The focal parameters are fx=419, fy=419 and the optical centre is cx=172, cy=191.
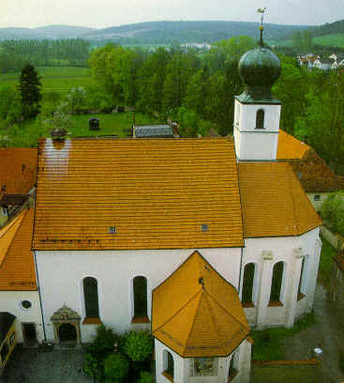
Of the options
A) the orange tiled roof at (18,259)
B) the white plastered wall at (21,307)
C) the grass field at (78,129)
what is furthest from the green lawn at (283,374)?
the grass field at (78,129)

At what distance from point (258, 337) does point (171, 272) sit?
6375 millimetres

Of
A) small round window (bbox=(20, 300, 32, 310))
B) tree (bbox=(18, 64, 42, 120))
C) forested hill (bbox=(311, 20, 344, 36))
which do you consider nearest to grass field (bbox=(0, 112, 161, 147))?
tree (bbox=(18, 64, 42, 120))

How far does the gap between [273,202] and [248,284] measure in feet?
15.1

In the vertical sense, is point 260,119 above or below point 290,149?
above

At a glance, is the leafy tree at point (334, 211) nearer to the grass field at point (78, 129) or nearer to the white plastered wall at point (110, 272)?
the white plastered wall at point (110, 272)

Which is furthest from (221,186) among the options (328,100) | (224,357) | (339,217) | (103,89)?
(103,89)

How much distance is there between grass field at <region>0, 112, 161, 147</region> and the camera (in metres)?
46.0

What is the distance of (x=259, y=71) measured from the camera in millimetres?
23172

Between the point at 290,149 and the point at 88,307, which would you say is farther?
the point at 290,149

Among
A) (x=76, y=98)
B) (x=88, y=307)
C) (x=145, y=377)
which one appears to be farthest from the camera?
(x=76, y=98)

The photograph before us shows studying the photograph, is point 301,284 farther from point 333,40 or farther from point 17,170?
point 333,40

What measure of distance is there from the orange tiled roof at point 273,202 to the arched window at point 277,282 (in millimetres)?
2139

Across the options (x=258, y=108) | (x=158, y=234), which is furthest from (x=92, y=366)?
(x=258, y=108)

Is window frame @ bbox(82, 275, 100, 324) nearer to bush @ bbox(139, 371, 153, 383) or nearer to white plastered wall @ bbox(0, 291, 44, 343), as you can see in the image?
white plastered wall @ bbox(0, 291, 44, 343)
